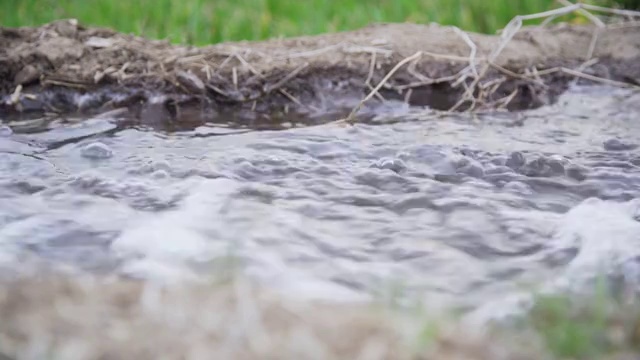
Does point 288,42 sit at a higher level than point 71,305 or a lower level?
higher

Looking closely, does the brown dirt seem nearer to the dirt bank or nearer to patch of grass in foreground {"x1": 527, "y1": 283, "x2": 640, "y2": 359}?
patch of grass in foreground {"x1": 527, "y1": 283, "x2": 640, "y2": 359}

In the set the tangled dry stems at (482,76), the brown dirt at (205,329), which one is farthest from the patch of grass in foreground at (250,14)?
the brown dirt at (205,329)

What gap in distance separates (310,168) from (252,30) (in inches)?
81.7

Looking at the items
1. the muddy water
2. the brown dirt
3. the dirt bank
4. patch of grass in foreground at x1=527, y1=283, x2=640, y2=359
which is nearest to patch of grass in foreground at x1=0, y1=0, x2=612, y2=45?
the dirt bank

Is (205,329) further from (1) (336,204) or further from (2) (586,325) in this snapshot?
(1) (336,204)

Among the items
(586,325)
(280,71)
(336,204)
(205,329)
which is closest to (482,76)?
(280,71)

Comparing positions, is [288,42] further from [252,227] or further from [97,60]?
[252,227]

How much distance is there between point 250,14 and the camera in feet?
14.3

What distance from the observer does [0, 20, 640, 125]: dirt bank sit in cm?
306

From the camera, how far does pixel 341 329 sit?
108 centimetres

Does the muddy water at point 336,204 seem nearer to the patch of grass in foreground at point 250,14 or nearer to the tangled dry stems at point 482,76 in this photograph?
the tangled dry stems at point 482,76

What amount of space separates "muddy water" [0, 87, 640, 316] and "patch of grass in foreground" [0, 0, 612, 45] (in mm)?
1411

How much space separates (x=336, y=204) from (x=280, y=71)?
134 centimetres

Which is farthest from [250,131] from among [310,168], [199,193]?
[199,193]
